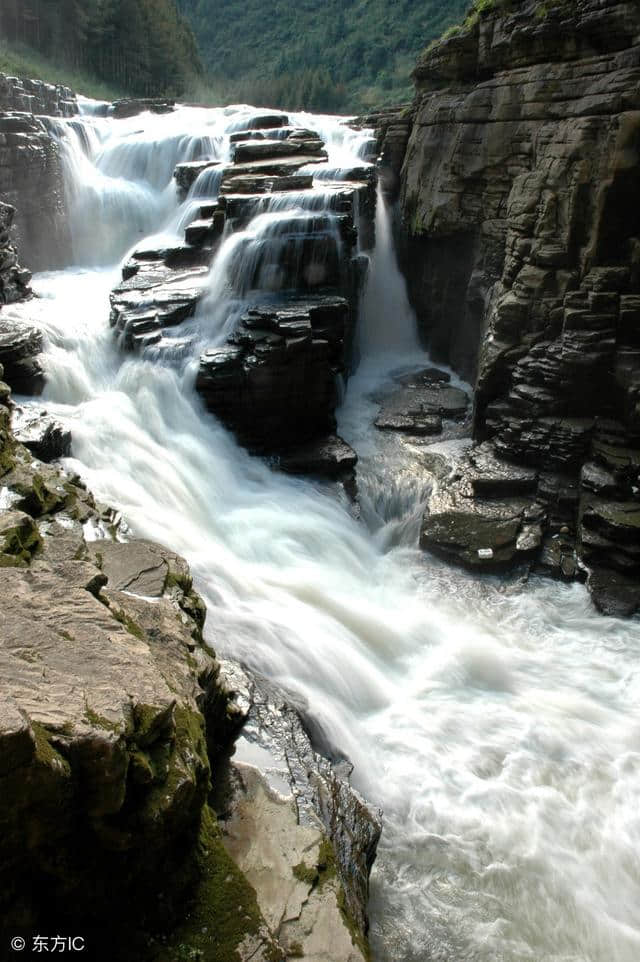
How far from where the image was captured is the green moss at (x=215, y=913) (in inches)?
125

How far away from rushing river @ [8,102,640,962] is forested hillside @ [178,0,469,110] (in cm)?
3421

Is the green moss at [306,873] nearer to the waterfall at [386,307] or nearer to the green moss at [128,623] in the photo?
the green moss at [128,623]

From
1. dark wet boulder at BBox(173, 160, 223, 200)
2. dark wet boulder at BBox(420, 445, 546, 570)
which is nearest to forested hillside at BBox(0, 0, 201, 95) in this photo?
dark wet boulder at BBox(173, 160, 223, 200)

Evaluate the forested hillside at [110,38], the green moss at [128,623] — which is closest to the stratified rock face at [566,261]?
the green moss at [128,623]

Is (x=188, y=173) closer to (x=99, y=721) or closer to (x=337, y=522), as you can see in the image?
(x=337, y=522)

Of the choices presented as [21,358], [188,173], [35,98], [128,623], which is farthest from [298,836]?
[35,98]

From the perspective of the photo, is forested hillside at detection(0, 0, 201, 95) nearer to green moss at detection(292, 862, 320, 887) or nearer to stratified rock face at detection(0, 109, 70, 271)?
stratified rock face at detection(0, 109, 70, 271)

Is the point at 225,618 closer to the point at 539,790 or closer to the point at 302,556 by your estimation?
the point at 302,556

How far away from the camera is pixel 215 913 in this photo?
3.36m

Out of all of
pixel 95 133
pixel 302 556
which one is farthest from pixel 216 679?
pixel 95 133

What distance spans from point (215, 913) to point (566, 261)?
1059 cm

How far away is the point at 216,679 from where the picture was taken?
15.4 feet

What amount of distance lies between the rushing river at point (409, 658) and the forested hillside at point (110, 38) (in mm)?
27503

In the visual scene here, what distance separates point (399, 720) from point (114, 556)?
11.3 ft
